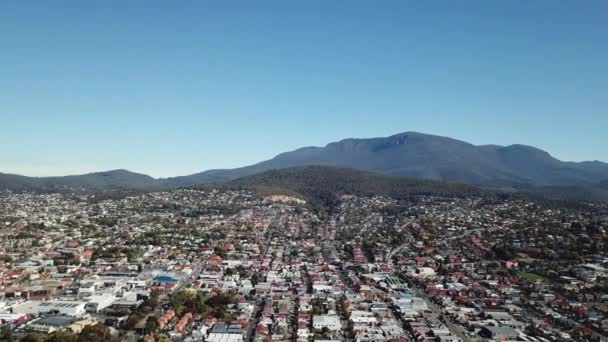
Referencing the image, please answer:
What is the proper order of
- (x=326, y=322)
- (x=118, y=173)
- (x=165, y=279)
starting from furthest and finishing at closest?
(x=118, y=173)
(x=165, y=279)
(x=326, y=322)

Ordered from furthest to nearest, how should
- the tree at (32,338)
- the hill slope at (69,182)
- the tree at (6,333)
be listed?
the hill slope at (69,182) → the tree at (6,333) → the tree at (32,338)

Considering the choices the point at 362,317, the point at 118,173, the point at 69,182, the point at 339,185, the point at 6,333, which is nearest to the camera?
the point at 6,333

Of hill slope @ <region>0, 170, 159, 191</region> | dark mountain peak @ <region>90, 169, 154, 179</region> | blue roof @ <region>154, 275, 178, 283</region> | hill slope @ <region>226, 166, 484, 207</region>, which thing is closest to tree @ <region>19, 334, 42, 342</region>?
blue roof @ <region>154, 275, 178, 283</region>

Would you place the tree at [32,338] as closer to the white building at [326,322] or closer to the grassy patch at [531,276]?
the white building at [326,322]

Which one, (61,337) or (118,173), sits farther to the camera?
(118,173)

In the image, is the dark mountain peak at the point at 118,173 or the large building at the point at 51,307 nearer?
the large building at the point at 51,307

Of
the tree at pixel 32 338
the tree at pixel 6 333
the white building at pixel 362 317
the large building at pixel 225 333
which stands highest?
the tree at pixel 32 338

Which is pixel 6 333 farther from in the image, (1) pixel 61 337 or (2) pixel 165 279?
(2) pixel 165 279

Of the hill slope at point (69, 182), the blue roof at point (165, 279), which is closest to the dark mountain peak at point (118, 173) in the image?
the hill slope at point (69, 182)

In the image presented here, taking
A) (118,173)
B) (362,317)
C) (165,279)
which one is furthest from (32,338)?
(118,173)

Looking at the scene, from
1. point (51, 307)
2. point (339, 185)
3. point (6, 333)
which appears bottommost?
point (6, 333)

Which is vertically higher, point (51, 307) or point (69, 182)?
point (69, 182)

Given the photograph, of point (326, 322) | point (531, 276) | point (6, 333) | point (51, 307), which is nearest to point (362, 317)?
point (326, 322)

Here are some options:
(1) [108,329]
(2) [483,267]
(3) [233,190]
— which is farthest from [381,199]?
(1) [108,329]
